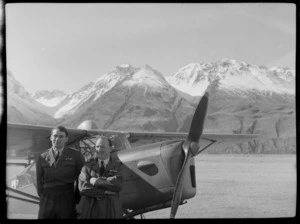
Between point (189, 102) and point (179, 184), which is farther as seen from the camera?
point (189, 102)

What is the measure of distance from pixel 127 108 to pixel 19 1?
51.5m

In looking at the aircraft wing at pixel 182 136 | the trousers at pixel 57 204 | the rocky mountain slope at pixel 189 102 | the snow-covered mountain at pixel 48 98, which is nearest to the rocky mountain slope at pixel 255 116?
the rocky mountain slope at pixel 189 102

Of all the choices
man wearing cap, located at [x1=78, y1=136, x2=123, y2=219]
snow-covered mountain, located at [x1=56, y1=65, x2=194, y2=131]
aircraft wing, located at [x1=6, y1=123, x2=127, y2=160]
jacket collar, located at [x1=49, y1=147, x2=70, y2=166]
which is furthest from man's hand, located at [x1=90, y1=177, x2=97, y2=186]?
snow-covered mountain, located at [x1=56, y1=65, x2=194, y2=131]

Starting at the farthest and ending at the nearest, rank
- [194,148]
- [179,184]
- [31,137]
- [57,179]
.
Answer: [31,137] → [194,148] → [179,184] → [57,179]

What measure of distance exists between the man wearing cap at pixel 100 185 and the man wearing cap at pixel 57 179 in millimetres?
97

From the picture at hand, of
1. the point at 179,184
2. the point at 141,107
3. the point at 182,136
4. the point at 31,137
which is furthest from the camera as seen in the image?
the point at 141,107

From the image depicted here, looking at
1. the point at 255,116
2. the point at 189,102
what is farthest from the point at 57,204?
the point at 255,116

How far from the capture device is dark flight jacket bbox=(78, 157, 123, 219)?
3.06 m

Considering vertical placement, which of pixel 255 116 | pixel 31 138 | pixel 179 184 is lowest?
pixel 255 116

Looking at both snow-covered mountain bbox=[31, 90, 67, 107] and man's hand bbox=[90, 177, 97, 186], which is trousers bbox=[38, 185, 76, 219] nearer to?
man's hand bbox=[90, 177, 97, 186]

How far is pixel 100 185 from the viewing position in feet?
9.93

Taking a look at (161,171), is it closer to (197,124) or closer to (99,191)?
(197,124)

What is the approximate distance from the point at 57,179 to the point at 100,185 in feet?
1.45

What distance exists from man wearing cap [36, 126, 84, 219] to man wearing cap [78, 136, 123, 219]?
3.8 inches
